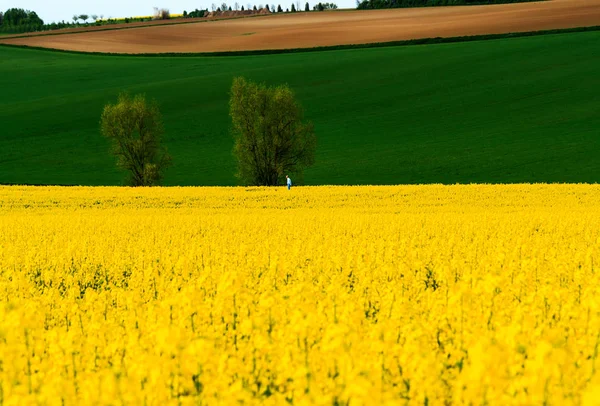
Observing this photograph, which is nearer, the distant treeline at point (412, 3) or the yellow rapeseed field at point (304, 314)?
the yellow rapeseed field at point (304, 314)

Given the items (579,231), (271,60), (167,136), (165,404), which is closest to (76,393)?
(165,404)

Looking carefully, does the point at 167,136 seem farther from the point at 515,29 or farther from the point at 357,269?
the point at 357,269

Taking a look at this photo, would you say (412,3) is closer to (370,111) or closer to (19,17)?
(370,111)

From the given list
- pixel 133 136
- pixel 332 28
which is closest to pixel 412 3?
pixel 332 28

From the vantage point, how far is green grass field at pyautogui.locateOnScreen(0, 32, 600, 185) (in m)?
53.3

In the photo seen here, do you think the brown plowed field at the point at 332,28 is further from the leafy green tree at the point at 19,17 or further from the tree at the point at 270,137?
the tree at the point at 270,137

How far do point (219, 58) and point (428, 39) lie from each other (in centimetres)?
2747

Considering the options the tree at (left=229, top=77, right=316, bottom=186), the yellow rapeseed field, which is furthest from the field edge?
the yellow rapeseed field

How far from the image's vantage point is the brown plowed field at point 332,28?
91375 millimetres

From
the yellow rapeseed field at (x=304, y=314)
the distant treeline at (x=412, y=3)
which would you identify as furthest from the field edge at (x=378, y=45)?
the yellow rapeseed field at (x=304, y=314)

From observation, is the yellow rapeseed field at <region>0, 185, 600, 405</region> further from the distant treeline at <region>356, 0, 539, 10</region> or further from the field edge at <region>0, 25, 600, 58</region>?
the distant treeline at <region>356, 0, 539, 10</region>

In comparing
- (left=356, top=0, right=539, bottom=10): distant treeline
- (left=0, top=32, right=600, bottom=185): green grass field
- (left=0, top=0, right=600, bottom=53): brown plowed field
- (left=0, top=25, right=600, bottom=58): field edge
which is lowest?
(left=0, top=32, right=600, bottom=185): green grass field

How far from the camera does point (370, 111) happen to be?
69.8 metres

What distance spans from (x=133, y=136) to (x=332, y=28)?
181ft
